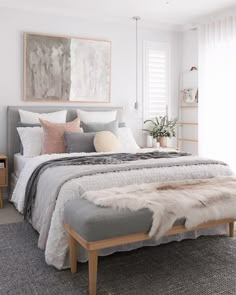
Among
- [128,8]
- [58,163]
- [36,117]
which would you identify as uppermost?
[128,8]

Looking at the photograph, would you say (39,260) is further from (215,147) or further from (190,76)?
(190,76)

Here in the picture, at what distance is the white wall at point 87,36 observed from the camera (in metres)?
4.58

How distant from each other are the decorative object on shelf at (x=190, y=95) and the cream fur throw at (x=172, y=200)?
Answer: 2873 mm

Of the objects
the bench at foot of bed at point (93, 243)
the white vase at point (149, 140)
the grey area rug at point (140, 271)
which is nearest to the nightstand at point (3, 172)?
the grey area rug at point (140, 271)

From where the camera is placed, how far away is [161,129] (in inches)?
213

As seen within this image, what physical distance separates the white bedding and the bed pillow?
77 cm

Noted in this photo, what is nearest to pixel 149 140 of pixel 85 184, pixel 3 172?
pixel 3 172

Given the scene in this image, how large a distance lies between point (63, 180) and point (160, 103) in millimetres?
3292

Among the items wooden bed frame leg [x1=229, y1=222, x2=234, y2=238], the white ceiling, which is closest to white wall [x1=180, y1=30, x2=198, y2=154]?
the white ceiling

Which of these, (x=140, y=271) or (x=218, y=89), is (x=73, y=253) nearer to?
(x=140, y=271)

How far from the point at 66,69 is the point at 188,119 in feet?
6.99

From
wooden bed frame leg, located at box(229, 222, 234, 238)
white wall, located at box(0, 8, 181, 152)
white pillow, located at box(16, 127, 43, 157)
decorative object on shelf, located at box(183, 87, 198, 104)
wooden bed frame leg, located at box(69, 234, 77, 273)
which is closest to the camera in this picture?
wooden bed frame leg, located at box(69, 234, 77, 273)

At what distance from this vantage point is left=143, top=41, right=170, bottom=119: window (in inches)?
216

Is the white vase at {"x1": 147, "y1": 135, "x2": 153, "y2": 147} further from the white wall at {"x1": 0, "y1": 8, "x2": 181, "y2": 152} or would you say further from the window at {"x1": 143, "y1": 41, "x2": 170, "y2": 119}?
the window at {"x1": 143, "y1": 41, "x2": 170, "y2": 119}
